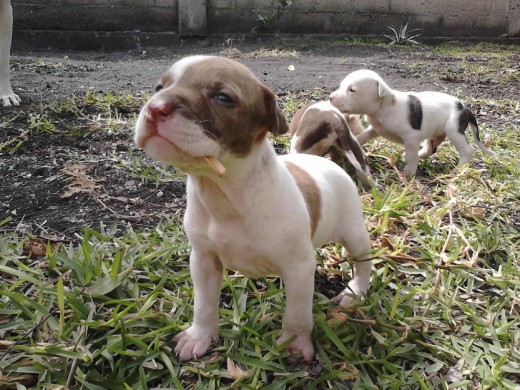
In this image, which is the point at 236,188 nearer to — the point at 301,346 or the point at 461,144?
the point at 301,346

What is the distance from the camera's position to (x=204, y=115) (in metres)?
1.76

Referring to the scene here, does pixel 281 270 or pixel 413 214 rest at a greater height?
pixel 281 270

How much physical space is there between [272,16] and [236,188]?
11571 mm

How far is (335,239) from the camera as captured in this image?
266 centimetres

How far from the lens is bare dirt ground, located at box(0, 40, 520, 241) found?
3.50 m

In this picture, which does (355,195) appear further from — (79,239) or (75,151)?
(75,151)

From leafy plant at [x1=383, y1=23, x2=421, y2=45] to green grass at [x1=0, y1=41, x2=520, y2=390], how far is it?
10.5 metres

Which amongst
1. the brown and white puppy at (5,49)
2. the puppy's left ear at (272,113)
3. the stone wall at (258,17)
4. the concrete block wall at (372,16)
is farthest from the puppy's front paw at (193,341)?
the concrete block wall at (372,16)

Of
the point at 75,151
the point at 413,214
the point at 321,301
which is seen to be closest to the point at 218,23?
the point at 75,151

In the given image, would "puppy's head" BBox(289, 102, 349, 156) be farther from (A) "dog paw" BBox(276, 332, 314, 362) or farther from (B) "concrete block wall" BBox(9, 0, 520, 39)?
(B) "concrete block wall" BBox(9, 0, 520, 39)

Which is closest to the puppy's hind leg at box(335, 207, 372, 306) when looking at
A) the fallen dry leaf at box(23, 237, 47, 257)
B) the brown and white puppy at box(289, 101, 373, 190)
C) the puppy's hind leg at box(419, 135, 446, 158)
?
the brown and white puppy at box(289, 101, 373, 190)

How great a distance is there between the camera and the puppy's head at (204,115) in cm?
167

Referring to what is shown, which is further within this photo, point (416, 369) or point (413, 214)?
point (413, 214)

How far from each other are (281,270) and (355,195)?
730 mm
